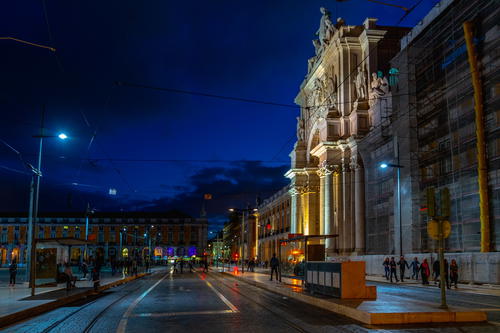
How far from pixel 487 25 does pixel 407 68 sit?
406 inches

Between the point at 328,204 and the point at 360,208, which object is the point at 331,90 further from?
the point at 360,208

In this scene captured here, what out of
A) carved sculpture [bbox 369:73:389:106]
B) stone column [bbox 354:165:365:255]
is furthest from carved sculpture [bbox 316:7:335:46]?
stone column [bbox 354:165:365:255]

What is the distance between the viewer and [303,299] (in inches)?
741

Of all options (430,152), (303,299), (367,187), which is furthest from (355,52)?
(303,299)

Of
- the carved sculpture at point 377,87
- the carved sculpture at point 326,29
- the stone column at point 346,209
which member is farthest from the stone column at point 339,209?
the carved sculpture at point 326,29

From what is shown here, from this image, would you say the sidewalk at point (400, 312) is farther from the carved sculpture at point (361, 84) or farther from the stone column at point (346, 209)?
the carved sculpture at point (361, 84)

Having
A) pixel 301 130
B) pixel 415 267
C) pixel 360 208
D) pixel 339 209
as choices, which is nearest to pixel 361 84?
pixel 360 208

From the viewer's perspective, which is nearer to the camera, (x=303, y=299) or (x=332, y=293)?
(x=332, y=293)

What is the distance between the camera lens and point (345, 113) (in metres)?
56.3

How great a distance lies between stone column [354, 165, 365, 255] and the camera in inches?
1973

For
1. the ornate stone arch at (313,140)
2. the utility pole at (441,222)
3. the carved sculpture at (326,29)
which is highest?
the carved sculpture at (326,29)

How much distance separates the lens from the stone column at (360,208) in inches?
1973

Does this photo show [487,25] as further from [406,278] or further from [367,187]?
[367,187]

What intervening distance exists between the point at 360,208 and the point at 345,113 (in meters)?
10.8
